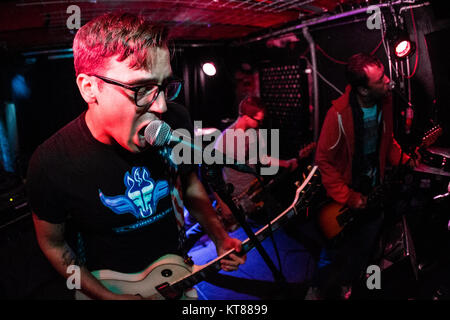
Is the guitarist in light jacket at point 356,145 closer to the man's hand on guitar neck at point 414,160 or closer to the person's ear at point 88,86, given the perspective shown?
the man's hand on guitar neck at point 414,160

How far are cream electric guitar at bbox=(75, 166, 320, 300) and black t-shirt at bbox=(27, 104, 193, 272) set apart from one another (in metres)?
0.06

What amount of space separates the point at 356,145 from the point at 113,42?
9.10ft

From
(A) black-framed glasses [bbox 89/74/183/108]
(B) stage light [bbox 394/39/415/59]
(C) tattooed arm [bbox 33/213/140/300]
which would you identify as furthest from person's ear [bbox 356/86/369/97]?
(C) tattooed arm [bbox 33/213/140/300]

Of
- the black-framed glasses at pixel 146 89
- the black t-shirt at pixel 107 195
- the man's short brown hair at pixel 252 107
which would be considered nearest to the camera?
the black-framed glasses at pixel 146 89

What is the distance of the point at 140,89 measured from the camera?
42.5 inches

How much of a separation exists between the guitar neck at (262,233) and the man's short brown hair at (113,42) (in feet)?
3.78

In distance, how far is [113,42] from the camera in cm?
108

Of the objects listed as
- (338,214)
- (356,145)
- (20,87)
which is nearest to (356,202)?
(338,214)

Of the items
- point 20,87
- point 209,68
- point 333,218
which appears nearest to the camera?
point 333,218

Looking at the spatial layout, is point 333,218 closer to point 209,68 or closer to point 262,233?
point 262,233

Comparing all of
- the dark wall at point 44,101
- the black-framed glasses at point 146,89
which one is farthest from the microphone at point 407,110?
the dark wall at point 44,101

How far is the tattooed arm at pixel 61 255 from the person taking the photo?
1.33 meters

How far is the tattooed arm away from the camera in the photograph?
133 centimetres

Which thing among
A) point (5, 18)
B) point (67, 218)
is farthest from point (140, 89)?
point (5, 18)
